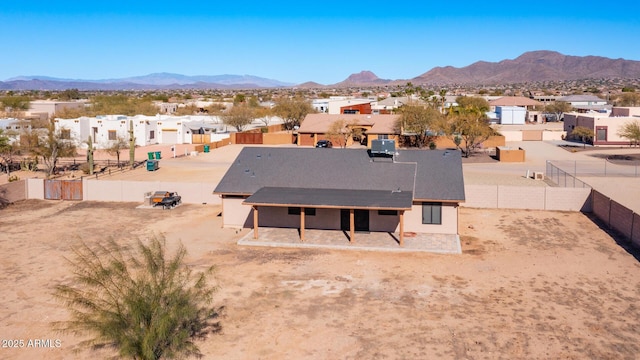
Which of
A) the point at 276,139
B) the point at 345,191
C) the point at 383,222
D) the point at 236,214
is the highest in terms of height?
the point at 276,139

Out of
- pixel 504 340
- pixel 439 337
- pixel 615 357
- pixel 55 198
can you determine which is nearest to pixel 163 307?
pixel 439 337

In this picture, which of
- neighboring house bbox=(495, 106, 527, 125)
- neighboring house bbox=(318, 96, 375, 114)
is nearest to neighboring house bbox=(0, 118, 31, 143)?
neighboring house bbox=(318, 96, 375, 114)

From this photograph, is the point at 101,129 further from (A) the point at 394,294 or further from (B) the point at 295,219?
(A) the point at 394,294

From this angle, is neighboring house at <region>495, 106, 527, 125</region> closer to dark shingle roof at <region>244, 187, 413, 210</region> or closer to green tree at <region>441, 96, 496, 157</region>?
green tree at <region>441, 96, 496, 157</region>

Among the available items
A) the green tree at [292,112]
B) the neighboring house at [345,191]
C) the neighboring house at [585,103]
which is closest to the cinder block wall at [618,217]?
the neighboring house at [345,191]

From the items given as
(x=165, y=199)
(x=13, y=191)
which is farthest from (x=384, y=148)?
(x=13, y=191)

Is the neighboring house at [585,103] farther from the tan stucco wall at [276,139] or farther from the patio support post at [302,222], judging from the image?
the patio support post at [302,222]
